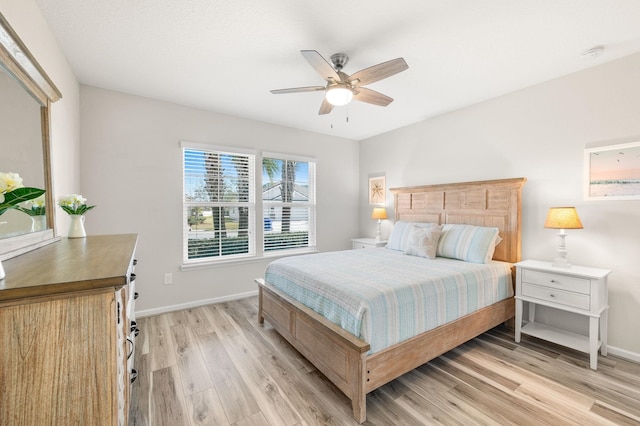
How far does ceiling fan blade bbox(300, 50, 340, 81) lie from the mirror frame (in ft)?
4.65

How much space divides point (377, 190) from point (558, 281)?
2802 millimetres

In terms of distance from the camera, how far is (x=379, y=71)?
202cm

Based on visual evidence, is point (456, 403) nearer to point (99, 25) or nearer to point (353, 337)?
point (353, 337)

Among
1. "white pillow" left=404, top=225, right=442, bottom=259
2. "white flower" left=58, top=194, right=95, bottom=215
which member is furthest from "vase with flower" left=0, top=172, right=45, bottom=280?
"white pillow" left=404, top=225, right=442, bottom=259

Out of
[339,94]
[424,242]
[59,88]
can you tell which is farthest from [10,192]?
[424,242]

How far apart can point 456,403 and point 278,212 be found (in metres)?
3.17

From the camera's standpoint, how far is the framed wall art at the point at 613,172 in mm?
2328

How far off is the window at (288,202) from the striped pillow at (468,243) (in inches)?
85.0

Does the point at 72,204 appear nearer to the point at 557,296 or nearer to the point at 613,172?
the point at 557,296

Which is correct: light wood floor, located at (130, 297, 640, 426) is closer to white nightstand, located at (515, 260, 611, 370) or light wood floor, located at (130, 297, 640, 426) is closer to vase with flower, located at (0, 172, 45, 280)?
white nightstand, located at (515, 260, 611, 370)

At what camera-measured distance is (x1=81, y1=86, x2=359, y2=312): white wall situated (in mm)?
2988

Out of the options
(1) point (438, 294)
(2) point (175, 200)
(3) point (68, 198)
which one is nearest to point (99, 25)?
(3) point (68, 198)

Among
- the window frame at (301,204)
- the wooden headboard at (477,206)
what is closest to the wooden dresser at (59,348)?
the window frame at (301,204)

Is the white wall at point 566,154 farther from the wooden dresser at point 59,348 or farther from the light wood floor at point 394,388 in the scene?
the wooden dresser at point 59,348
